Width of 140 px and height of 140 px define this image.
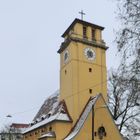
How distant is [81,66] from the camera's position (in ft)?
159

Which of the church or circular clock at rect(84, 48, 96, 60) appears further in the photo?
circular clock at rect(84, 48, 96, 60)

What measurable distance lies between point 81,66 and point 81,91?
10.4 feet

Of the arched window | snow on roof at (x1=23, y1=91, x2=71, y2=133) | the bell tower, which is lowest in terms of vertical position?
the arched window

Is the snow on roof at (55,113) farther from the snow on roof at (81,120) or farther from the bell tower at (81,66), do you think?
the snow on roof at (81,120)

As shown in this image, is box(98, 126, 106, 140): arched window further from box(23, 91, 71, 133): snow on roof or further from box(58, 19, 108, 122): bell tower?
box(23, 91, 71, 133): snow on roof

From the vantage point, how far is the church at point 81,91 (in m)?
44.7

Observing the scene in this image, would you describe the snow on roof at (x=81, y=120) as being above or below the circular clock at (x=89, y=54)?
below

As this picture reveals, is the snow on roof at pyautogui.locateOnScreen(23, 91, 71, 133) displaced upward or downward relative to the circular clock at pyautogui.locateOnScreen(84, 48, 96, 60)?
downward

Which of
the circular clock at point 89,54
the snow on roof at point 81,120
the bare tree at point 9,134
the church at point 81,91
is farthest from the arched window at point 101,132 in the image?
the bare tree at point 9,134

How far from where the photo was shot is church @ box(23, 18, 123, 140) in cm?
4472

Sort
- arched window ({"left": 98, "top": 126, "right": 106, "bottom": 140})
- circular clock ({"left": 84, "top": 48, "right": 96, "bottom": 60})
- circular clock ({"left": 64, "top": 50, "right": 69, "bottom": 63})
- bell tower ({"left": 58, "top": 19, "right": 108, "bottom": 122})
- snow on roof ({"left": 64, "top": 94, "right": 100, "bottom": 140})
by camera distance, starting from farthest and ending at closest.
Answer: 1. circular clock ({"left": 64, "top": 50, "right": 69, "bottom": 63})
2. circular clock ({"left": 84, "top": 48, "right": 96, "bottom": 60})
3. bell tower ({"left": 58, "top": 19, "right": 108, "bottom": 122})
4. arched window ({"left": 98, "top": 126, "right": 106, "bottom": 140})
5. snow on roof ({"left": 64, "top": 94, "right": 100, "bottom": 140})

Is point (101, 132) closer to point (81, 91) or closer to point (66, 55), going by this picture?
point (81, 91)

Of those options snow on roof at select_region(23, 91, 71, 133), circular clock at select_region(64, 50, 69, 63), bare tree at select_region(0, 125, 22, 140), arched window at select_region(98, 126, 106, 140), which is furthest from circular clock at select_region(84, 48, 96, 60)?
bare tree at select_region(0, 125, 22, 140)

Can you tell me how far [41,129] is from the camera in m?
52.0
